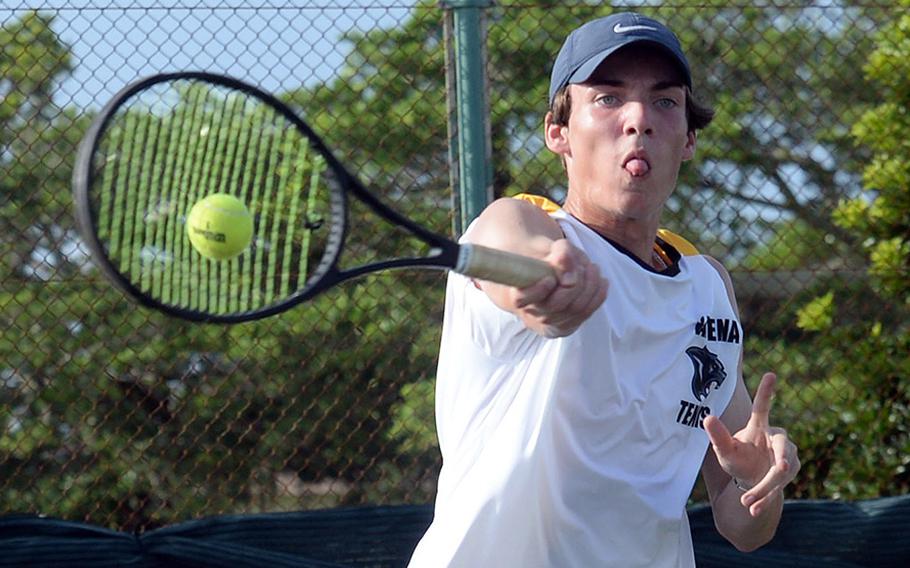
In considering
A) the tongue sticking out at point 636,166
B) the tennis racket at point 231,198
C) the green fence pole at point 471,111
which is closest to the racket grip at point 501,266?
the tennis racket at point 231,198

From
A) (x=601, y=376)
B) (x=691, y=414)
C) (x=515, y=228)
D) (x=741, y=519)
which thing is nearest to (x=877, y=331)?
(x=741, y=519)

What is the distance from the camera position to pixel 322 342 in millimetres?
4445

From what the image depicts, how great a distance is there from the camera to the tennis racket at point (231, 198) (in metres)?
2.19

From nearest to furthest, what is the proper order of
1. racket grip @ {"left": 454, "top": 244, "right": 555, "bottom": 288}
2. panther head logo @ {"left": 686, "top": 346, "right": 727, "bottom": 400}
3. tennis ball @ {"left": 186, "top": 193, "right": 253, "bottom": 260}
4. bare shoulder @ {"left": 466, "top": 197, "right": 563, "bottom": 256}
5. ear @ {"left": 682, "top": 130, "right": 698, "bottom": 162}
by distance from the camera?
racket grip @ {"left": 454, "top": 244, "right": 555, "bottom": 288} → bare shoulder @ {"left": 466, "top": 197, "right": 563, "bottom": 256} → tennis ball @ {"left": 186, "top": 193, "right": 253, "bottom": 260} → panther head logo @ {"left": 686, "top": 346, "right": 727, "bottom": 400} → ear @ {"left": 682, "top": 130, "right": 698, "bottom": 162}

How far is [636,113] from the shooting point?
2588 millimetres

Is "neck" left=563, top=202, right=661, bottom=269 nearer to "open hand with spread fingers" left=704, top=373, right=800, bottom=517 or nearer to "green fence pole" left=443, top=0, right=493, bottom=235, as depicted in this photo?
"open hand with spread fingers" left=704, top=373, right=800, bottom=517

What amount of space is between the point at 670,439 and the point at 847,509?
6.59 feet

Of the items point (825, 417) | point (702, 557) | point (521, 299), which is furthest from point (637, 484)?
point (825, 417)

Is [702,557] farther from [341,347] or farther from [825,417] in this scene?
[341,347]

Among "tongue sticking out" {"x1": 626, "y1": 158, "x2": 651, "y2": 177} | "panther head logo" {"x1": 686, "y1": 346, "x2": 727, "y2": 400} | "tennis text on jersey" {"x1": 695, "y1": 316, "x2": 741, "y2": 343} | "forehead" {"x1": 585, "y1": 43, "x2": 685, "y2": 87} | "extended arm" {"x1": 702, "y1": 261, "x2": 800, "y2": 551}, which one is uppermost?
"forehead" {"x1": 585, "y1": 43, "x2": 685, "y2": 87}

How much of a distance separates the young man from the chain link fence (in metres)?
1.69

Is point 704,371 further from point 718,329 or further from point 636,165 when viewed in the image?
point 636,165

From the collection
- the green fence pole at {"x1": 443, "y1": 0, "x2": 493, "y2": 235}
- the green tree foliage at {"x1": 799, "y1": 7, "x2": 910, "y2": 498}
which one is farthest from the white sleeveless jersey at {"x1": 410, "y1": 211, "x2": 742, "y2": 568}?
the green tree foliage at {"x1": 799, "y1": 7, "x2": 910, "y2": 498}

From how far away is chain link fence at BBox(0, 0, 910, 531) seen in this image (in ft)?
14.1
